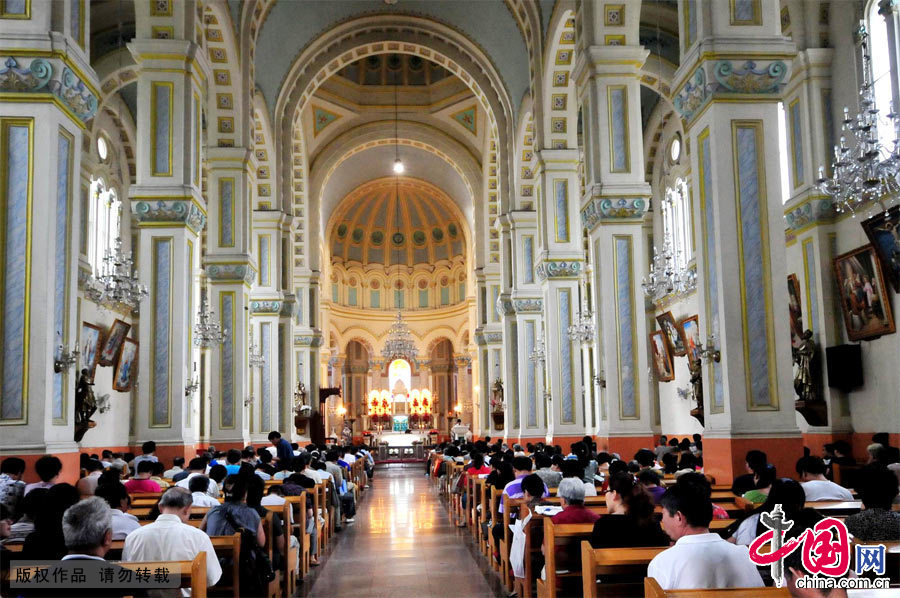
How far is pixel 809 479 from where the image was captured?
721 centimetres

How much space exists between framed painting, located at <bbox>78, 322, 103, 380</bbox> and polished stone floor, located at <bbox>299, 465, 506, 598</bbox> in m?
6.36

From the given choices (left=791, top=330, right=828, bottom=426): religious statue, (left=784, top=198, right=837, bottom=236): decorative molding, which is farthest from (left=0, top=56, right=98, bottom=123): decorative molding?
(left=791, top=330, right=828, bottom=426): religious statue

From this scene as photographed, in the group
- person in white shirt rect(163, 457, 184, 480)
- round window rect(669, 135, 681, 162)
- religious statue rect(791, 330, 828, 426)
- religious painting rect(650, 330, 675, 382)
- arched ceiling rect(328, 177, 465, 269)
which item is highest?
arched ceiling rect(328, 177, 465, 269)

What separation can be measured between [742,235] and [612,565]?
5470 mm

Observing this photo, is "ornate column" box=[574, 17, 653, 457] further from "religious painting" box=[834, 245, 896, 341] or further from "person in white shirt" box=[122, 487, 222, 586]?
"person in white shirt" box=[122, 487, 222, 586]

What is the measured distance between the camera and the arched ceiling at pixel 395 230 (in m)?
40.2

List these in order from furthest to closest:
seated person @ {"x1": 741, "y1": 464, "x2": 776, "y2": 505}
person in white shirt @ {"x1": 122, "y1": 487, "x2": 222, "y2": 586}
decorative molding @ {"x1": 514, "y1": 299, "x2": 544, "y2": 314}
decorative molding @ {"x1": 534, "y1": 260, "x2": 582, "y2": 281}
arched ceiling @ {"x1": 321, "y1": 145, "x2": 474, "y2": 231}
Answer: arched ceiling @ {"x1": 321, "y1": 145, "x2": 474, "y2": 231}, decorative molding @ {"x1": 514, "y1": 299, "x2": 544, "y2": 314}, decorative molding @ {"x1": 534, "y1": 260, "x2": 582, "y2": 281}, seated person @ {"x1": 741, "y1": 464, "x2": 776, "y2": 505}, person in white shirt @ {"x1": 122, "y1": 487, "x2": 222, "y2": 586}

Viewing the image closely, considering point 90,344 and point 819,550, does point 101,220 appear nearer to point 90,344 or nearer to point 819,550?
point 90,344

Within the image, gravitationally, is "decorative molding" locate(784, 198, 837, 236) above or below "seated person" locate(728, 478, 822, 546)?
above

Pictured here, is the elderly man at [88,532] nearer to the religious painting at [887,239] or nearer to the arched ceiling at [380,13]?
the religious painting at [887,239]

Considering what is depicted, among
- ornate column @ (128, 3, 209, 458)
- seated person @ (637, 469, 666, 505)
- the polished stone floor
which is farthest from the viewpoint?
ornate column @ (128, 3, 209, 458)

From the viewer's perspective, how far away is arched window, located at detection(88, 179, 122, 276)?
19.3 metres

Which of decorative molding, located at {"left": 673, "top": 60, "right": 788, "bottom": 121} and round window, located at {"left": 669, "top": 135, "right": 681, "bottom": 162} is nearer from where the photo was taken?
decorative molding, located at {"left": 673, "top": 60, "right": 788, "bottom": 121}

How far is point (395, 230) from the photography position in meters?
42.0
